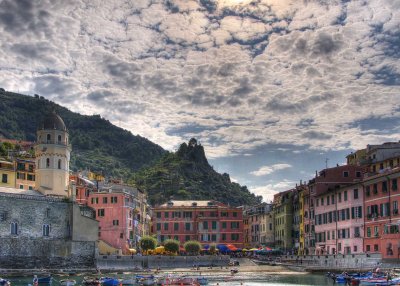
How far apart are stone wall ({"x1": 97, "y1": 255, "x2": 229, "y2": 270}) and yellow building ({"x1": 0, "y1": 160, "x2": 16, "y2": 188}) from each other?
76.5ft

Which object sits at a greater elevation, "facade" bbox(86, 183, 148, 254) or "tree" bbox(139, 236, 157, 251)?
"facade" bbox(86, 183, 148, 254)

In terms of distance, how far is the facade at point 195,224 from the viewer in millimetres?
123500

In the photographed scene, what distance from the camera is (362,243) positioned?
78.3 meters

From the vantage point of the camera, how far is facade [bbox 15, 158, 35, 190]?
4058 inches

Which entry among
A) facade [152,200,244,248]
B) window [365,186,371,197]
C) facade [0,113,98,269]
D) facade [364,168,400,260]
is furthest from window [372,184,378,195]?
facade [152,200,244,248]

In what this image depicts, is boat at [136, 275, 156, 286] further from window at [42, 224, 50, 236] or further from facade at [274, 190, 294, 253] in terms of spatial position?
facade at [274, 190, 294, 253]

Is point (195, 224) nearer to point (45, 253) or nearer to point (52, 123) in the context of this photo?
point (52, 123)

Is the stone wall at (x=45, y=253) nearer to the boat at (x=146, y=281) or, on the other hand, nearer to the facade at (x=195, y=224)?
the boat at (x=146, y=281)

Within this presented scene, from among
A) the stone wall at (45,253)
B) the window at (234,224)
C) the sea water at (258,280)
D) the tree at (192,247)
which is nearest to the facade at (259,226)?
the window at (234,224)

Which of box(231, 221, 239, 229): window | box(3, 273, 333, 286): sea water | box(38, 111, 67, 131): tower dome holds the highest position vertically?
box(38, 111, 67, 131): tower dome

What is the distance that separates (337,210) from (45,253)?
44344 millimetres

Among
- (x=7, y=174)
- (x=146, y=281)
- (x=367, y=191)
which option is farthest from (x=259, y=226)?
(x=146, y=281)

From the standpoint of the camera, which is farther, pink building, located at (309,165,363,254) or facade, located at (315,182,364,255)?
pink building, located at (309,165,363,254)

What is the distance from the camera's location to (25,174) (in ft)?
343
